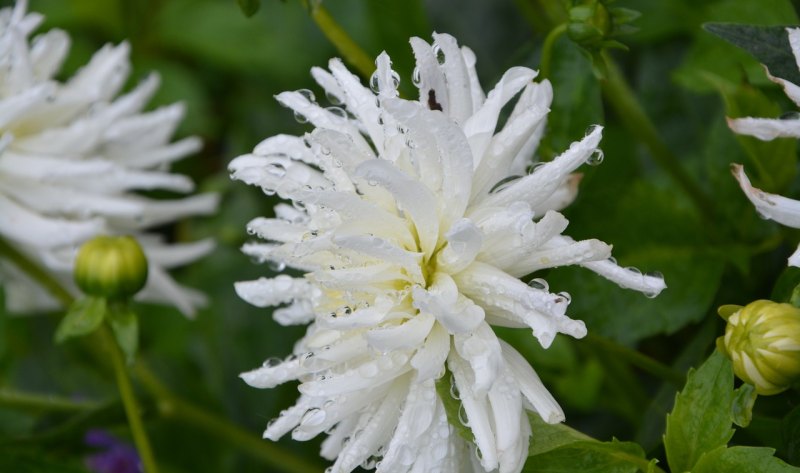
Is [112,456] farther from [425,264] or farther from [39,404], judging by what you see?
[425,264]

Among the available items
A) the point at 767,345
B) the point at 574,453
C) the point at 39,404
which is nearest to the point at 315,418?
the point at 574,453

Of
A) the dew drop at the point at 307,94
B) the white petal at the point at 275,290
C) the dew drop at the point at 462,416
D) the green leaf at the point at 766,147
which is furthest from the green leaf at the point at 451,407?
the green leaf at the point at 766,147

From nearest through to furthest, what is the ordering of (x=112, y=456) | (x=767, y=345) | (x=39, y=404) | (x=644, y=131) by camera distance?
1. (x=767, y=345)
2. (x=644, y=131)
3. (x=39, y=404)
4. (x=112, y=456)

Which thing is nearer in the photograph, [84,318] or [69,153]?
[84,318]

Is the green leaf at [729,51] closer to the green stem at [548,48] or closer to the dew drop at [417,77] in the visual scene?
the green stem at [548,48]

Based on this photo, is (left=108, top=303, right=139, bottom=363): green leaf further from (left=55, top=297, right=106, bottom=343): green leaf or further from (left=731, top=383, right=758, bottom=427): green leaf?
(left=731, top=383, right=758, bottom=427): green leaf

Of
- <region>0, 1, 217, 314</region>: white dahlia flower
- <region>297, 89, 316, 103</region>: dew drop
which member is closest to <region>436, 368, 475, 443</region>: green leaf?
<region>297, 89, 316, 103</region>: dew drop

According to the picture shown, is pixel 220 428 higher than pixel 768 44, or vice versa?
pixel 768 44
